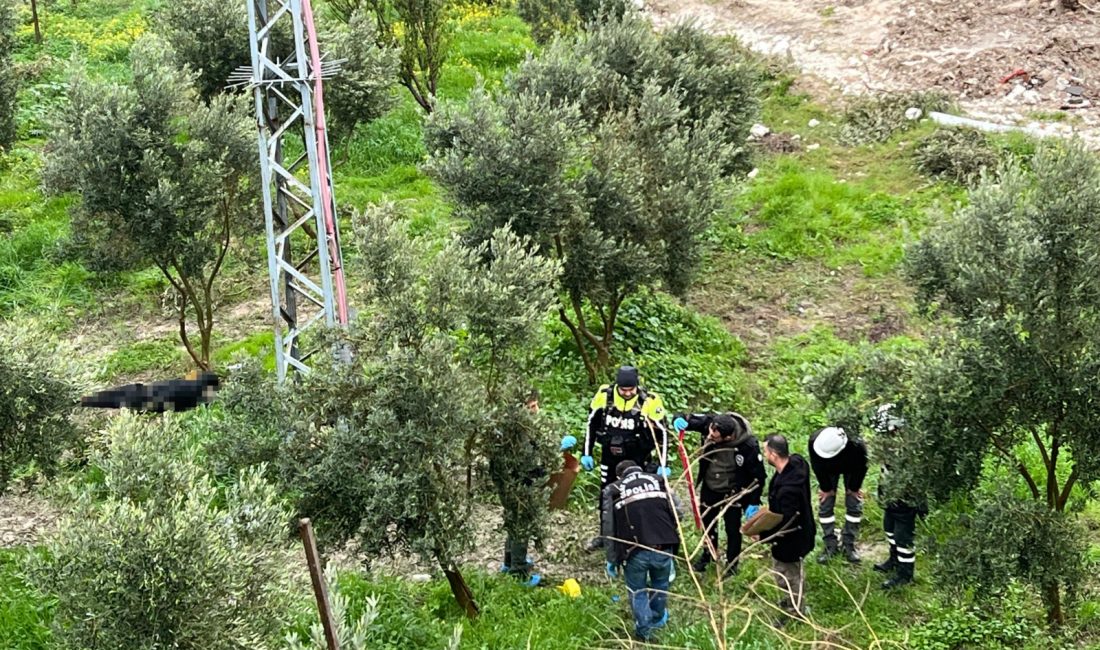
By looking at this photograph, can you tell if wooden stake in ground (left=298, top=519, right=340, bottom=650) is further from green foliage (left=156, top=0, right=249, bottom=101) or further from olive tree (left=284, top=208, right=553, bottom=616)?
green foliage (left=156, top=0, right=249, bottom=101)

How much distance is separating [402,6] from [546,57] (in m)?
6.10

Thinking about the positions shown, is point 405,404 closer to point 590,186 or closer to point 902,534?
point 902,534

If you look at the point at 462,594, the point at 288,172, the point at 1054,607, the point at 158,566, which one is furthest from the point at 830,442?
the point at 158,566

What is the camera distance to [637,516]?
7961 mm

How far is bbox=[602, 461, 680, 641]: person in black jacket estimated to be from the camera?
7953 millimetres

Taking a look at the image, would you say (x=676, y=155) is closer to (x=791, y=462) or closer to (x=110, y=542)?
(x=791, y=462)

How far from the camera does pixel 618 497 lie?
320 inches

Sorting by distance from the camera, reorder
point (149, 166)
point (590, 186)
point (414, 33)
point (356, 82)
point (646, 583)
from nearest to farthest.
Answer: point (646, 583) < point (149, 166) < point (590, 186) < point (356, 82) < point (414, 33)

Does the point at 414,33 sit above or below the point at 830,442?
above

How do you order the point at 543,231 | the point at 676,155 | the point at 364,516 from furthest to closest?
1. the point at 676,155
2. the point at 543,231
3. the point at 364,516

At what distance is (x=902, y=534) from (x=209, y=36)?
13.1 metres

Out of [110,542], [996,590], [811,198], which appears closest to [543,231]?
[996,590]

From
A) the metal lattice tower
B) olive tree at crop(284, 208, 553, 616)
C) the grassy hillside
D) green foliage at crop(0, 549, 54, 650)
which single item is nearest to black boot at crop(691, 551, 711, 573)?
the grassy hillside

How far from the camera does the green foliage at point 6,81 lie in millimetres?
15797
